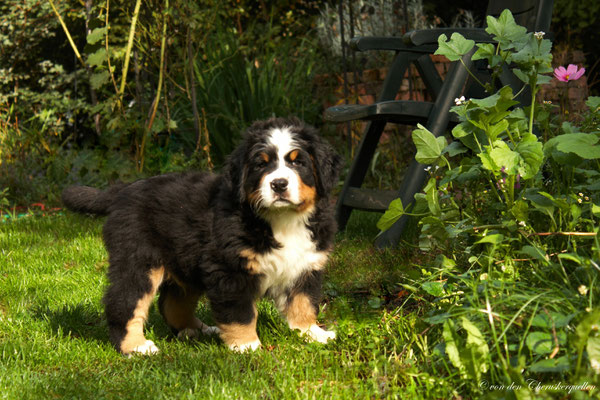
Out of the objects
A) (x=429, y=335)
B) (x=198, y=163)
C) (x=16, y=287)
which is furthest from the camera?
(x=198, y=163)

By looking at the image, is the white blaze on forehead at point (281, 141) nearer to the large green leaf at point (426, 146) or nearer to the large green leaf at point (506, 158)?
the large green leaf at point (426, 146)

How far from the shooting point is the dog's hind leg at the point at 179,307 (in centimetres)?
357

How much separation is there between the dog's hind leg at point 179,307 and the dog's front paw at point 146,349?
31 centimetres

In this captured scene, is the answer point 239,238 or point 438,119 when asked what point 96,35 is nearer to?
point 438,119

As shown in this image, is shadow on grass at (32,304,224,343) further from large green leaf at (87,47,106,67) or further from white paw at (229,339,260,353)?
large green leaf at (87,47,106,67)

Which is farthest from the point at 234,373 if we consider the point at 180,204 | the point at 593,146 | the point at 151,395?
the point at 593,146

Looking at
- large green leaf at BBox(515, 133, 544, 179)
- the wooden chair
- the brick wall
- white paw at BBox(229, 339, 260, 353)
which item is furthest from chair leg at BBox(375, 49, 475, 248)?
the brick wall

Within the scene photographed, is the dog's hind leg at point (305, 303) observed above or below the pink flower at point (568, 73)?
below

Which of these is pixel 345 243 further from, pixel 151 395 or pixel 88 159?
pixel 88 159

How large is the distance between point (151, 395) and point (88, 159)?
5.33 meters

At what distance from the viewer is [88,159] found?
24.2 feet

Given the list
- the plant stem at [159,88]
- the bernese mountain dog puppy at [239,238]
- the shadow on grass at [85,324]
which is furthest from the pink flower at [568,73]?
the plant stem at [159,88]

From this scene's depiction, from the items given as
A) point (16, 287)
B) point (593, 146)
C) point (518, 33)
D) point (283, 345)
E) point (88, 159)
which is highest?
point (518, 33)

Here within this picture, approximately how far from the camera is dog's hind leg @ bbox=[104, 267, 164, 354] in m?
3.20
